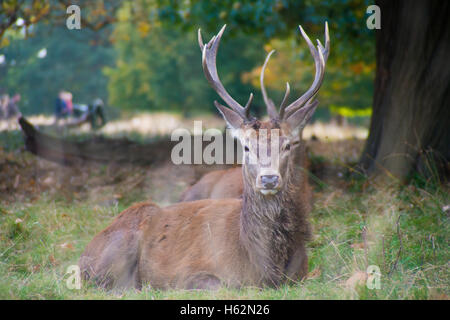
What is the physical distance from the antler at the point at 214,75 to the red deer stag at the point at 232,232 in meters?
0.01

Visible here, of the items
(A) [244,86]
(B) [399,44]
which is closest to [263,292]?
(B) [399,44]

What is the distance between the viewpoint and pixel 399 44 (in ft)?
25.8

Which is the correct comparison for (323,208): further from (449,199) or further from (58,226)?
(58,226)

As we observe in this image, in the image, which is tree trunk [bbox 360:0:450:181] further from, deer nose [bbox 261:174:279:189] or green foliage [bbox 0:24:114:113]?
green foliage [bbox 0:24:114:113]

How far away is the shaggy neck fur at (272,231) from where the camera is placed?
4898 millimetres

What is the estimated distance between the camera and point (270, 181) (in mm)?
4633

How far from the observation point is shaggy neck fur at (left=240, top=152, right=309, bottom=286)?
4898 millimetres

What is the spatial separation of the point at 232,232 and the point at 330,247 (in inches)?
48.6

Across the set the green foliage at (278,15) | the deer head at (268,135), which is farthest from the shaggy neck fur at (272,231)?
the green foliage at (278,15)

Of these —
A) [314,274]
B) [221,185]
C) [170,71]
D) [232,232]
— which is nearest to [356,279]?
[314,274]

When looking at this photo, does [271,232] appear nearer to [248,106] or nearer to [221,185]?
[248,106]

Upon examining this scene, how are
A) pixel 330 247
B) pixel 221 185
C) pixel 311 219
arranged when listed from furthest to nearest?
1. pixel 221 185
2. pixel 311 219
3. pixel 330 247

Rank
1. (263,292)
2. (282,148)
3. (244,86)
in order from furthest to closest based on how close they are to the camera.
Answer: (244,86)
(282,148)
(263,292)
